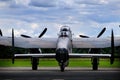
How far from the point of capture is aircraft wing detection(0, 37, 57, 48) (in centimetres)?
5364

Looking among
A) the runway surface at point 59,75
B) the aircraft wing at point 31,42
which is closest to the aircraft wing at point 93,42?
the aircraft wing at point 31,42

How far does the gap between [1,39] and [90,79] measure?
2102cm

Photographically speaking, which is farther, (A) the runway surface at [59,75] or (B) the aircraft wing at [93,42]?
(B) the aircraft wing at [93,42]

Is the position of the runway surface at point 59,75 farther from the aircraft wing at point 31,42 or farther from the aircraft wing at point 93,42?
the aircraft wing at point 93,42

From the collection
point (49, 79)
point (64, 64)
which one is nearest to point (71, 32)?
point (64, 64)

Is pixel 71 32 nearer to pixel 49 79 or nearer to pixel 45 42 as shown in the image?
pixel 45 42

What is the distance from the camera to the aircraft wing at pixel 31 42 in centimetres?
5364

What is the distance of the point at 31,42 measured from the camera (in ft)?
182

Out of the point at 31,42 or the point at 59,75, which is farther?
the point at 31,42

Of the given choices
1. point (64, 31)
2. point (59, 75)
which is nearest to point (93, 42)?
point (64, 31)

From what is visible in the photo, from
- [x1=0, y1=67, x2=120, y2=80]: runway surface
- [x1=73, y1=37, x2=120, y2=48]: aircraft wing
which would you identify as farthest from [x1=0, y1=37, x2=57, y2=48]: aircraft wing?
[x1=0, y1=67, x2=120, y2=80]: runway surface

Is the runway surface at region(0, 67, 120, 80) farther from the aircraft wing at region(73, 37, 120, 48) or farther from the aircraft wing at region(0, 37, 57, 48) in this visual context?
the aircraft wing at region(73, 37, 120, 48)

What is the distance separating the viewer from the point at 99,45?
54031 millimetres

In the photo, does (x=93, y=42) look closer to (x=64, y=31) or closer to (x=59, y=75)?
(x=64, y=31)
